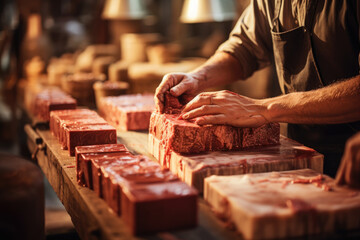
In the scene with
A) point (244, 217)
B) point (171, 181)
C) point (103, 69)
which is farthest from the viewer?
point (103, 69)

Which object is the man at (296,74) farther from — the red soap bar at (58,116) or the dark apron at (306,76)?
the red soap bar at (58,116)

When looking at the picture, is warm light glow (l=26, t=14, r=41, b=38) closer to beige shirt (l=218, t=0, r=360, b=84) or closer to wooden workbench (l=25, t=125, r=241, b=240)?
wooden workbench (l=25, t=125, r=241, b=240)

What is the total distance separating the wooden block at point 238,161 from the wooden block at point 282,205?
16 centimetres

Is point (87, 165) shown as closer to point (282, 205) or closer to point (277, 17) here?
point (282, 205)

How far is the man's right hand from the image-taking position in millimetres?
3098

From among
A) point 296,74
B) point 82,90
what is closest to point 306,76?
point 296,74

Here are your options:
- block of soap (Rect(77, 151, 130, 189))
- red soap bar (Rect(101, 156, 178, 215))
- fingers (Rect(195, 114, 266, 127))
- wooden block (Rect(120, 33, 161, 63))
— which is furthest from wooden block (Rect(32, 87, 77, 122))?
wooden block (Rect(120, 33, 161, 63))

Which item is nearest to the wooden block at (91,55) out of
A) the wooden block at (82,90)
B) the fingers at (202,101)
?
the wooden block at (82,90)

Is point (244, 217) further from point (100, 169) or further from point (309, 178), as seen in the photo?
point (100, 169)

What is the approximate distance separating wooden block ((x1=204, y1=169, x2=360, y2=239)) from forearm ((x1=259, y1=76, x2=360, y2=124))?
0.46 m

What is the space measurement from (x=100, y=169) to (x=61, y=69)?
4.56m

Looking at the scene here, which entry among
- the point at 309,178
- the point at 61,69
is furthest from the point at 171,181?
the point at 61,69

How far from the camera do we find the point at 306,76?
3.14m

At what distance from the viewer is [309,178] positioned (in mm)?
2221
